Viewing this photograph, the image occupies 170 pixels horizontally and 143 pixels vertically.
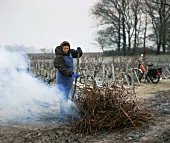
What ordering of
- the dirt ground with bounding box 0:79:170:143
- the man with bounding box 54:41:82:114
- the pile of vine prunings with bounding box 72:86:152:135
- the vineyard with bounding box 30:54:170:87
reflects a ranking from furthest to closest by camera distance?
the vineyard with bounding box 30:54:170:87 < the man with bounding box 54:41:82:114 < the pile of vine prunings with bounding box 72:86:152:135 < the dirt ground with bounding box 0:79:170:143

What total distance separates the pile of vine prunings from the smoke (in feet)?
3.48

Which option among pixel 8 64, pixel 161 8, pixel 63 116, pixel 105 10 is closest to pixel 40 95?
→ pixel 63 116

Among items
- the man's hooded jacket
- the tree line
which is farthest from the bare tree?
the man's hooded jacket

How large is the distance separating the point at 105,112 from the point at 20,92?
7.46 ft

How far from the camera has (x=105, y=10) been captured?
137ft

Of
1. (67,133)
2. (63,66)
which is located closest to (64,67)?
(63,66)

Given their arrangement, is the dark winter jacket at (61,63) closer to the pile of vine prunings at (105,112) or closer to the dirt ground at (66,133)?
the pile of vine prunings at (105,112)

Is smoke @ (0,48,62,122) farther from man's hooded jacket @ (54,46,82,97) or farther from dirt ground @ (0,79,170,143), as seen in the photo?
dirt ground @ (0,79,170,143)

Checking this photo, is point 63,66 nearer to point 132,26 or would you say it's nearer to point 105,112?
point 105,112

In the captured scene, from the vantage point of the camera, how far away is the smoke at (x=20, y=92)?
7.11m

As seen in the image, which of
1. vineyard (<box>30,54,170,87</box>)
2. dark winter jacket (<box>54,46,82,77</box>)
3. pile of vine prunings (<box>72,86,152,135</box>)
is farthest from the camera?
vineyard (<box>30,54,170,87</box>)

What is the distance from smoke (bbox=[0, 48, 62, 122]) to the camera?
7.11m

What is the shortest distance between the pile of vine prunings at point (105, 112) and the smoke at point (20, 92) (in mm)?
1059

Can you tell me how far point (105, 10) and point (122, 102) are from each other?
36.7 m
